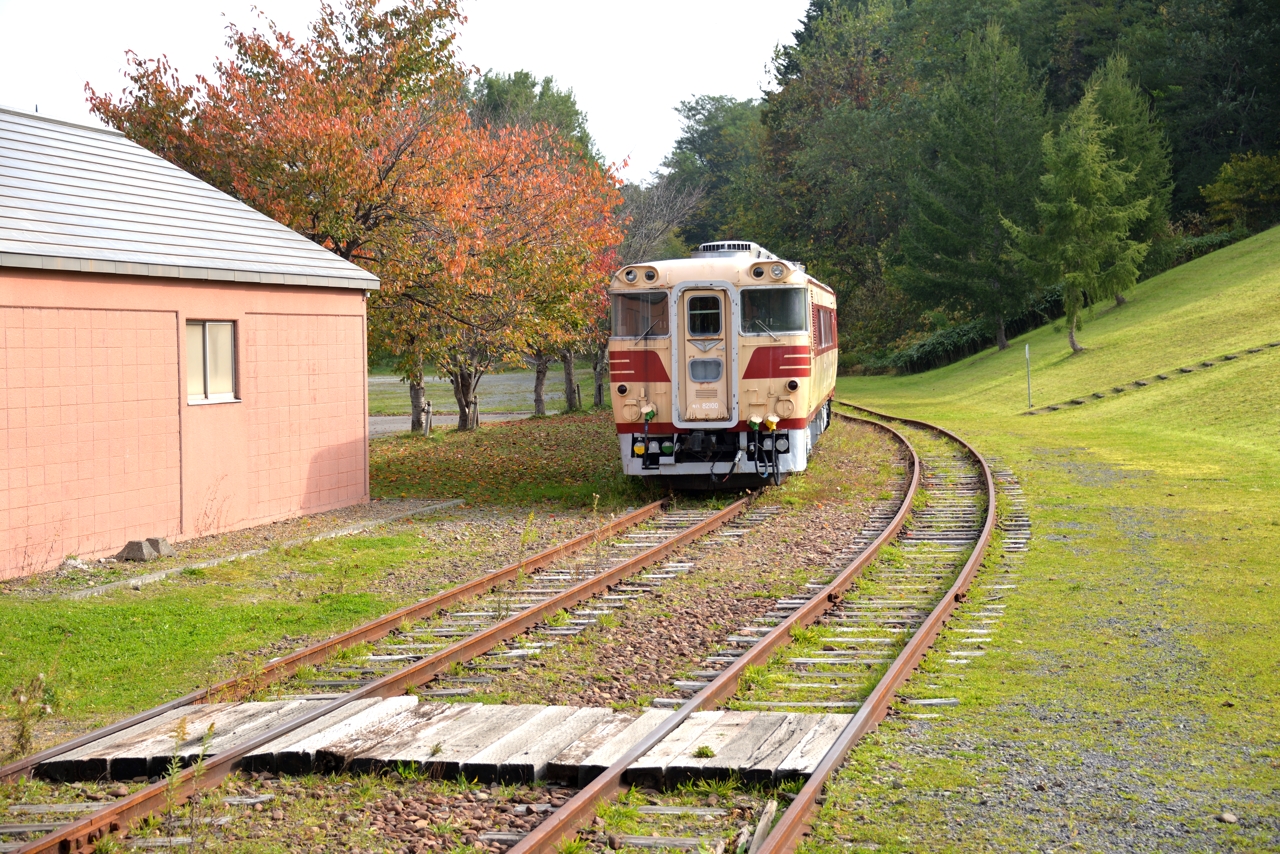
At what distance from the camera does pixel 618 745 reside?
630cm

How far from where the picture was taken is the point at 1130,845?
512 centimetres

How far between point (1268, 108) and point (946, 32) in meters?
16.8

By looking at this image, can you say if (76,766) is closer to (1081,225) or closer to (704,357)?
(704,357)

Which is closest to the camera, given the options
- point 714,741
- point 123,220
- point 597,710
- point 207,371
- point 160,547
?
point 714,741

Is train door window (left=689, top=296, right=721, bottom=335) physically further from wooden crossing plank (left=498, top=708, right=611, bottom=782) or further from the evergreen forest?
the evergreen forest

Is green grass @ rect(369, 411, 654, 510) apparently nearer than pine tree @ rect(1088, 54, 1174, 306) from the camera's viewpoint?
Yes

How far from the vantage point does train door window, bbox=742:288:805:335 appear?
1620 centimetres

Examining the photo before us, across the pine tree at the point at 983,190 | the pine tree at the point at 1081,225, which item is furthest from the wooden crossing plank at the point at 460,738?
the pine tree at the point at 983,190

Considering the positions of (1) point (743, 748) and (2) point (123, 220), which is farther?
(2) point (123, 220)

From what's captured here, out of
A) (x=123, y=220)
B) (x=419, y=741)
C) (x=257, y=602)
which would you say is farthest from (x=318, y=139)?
(x=419, y=741)

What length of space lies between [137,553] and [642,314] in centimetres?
706

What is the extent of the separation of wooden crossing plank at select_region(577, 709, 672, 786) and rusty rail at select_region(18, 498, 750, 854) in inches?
69.1

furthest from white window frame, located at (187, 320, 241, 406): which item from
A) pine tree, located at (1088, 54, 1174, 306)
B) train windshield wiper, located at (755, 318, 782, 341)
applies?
pine tree, located at (1088, 54, 1174, 306)

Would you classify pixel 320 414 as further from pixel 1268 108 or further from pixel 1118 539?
pixel 1268 108
